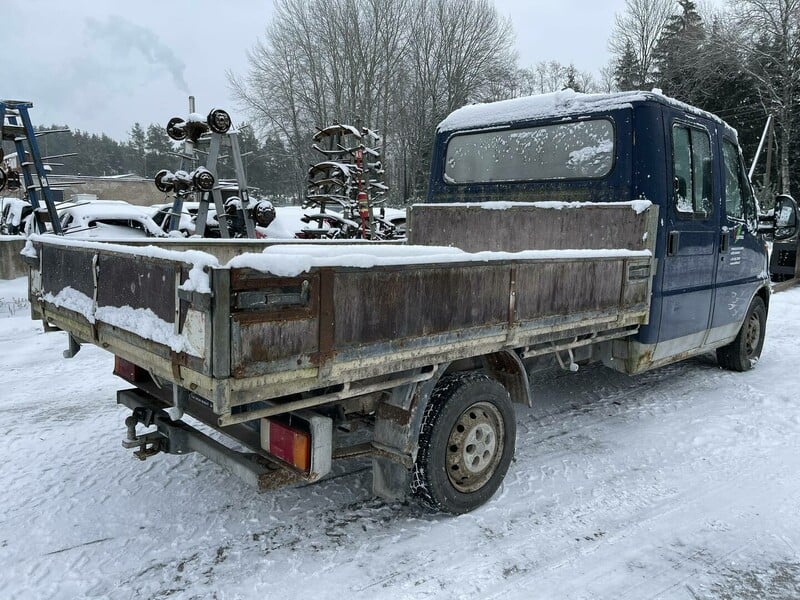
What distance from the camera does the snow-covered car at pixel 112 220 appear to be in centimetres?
1155

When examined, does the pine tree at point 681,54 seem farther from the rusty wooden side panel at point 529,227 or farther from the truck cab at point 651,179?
the rusty wooden side panel at point 529,227

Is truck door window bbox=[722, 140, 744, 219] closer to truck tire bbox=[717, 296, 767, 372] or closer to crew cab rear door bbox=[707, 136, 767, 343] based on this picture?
crew cab rear door bbox=[707, 136, 767, 343]

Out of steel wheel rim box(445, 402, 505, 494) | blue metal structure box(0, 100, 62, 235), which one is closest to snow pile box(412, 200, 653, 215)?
steel wheel rim box(445, 402, 505, 494)

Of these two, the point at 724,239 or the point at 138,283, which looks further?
the point at 724,239

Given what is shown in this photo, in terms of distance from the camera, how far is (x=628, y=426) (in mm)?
4844

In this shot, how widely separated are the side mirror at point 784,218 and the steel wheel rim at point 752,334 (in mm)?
894

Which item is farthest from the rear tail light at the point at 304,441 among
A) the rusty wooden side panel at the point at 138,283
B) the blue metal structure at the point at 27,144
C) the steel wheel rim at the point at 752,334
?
the blue metal structure at the point at 27,144

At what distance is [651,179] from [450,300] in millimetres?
2438

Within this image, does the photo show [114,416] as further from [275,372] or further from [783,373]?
[783,373]

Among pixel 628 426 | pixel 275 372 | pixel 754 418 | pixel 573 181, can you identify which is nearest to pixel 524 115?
pixel 573 181

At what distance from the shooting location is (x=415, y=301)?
274cm

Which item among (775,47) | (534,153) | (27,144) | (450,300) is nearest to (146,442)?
(450,300)

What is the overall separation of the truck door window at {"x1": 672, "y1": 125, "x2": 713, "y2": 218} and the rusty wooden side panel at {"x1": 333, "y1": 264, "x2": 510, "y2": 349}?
7.94 ft

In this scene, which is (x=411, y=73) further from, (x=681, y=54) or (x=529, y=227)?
(x=529, y=227)
